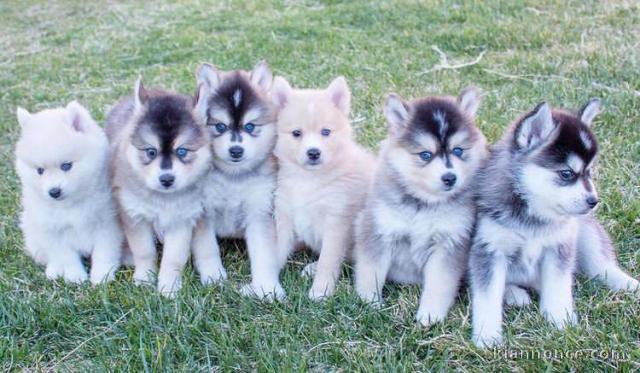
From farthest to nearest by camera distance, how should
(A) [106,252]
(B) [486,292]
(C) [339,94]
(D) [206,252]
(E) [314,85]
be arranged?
(E) [314,85], (C) [339,94], (A) [106,252], (D) [206,252], (B) [486,292]

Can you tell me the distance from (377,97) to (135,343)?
4199mm

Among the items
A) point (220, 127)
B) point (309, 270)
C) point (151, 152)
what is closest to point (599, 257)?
point (309, 270)

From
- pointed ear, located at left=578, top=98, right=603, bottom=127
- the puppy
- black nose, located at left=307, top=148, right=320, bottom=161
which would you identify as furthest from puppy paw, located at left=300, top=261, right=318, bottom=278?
pointed ear, located at left=578, top=98, right=603, bottom=127

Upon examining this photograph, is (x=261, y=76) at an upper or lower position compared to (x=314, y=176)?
upper

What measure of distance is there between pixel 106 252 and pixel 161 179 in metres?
0.79

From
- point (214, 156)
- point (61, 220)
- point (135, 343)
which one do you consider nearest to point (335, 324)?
point (135, 343)

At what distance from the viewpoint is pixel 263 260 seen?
169 inches

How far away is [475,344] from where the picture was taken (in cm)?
344

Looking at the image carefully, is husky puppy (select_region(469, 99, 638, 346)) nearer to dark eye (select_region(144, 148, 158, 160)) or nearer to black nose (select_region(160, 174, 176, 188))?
black nose (select_region(160, 174, 176, 188))

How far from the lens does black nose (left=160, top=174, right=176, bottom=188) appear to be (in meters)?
4.08

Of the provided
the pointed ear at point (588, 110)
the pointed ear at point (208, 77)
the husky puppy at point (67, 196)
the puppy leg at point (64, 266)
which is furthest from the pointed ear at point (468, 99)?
the puppy leg at point (64, 266)

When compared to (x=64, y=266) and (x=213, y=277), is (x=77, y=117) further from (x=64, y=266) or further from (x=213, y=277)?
(x=213, y=277)

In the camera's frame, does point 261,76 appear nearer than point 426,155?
No

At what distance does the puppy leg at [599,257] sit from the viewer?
12.9ft
